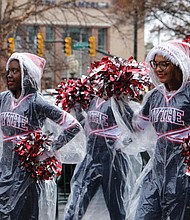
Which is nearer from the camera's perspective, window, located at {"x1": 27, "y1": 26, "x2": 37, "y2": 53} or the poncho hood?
the poncho hood

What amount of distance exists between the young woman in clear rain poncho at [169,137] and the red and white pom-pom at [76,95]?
7.95 feet

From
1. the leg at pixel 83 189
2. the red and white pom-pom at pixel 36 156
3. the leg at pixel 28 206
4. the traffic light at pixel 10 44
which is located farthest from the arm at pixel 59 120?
the traffic light at pixel 10 44

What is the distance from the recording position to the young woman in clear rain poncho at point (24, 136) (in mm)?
6535

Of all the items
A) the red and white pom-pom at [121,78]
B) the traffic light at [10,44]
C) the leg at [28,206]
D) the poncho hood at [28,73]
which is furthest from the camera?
the traffic light at [10,44]

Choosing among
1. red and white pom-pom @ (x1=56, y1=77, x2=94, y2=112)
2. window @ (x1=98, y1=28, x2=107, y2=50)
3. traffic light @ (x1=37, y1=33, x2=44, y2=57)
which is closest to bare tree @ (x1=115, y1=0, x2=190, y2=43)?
traffic light @ (x1=37, y1=33, x2=44, y2=57)

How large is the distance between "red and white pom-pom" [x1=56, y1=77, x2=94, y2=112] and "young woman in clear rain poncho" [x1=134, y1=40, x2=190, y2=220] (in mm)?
2422

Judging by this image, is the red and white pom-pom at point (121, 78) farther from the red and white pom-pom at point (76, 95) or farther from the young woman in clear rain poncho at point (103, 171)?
the red and white pom-pom at point (76, 95)

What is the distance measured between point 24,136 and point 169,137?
49.7 inches

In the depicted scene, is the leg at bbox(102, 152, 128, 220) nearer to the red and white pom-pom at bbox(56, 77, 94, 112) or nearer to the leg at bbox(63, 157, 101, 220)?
the leg at bbox(63, 157, 101, 220)

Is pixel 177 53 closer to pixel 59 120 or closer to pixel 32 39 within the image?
pixel 59 120

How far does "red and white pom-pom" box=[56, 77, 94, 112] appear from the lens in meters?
8.72

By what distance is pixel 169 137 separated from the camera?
20.0ft

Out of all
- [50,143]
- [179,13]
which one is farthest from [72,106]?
[179,13]

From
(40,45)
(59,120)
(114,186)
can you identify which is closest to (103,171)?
(114,186)
